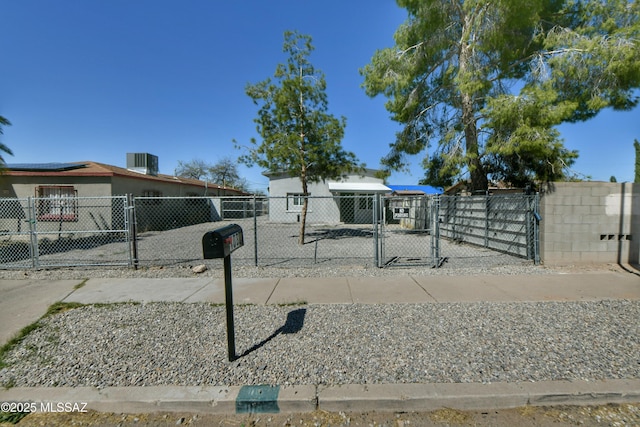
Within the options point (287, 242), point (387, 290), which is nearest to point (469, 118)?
point (387, 290)

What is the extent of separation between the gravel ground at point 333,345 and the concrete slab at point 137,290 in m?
0.39

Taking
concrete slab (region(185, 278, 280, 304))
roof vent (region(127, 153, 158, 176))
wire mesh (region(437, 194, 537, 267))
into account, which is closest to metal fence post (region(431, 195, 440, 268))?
wire mesh (region(437, 194, 537, 267))

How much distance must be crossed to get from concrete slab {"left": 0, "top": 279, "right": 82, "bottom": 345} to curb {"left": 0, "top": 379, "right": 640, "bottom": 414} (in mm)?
1943

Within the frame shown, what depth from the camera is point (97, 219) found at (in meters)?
13.0

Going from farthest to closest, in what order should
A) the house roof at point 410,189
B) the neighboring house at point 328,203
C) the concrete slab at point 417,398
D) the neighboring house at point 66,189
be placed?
the house roof at point 410,189 < the neighboring house at point 328,203 < the neighboring house at point 66,189 < the concrete slab at point 417,398

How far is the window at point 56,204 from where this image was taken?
40.8ft

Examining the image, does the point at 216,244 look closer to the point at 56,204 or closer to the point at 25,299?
the point at 25,299

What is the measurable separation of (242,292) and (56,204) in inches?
489

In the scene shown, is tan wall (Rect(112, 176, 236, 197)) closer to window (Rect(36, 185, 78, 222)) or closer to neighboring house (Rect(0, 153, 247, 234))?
neighboring house (Rect(0, 153, 247, 234))

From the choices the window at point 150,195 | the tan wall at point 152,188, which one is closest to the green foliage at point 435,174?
the tan wall at point 152,188

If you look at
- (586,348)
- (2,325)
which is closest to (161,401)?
(2,325)

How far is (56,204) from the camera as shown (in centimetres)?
1241

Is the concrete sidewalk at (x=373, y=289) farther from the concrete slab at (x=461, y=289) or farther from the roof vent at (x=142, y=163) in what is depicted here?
the roof vent at (x=142, y=163)

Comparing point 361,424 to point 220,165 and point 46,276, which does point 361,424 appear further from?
point 220,165
